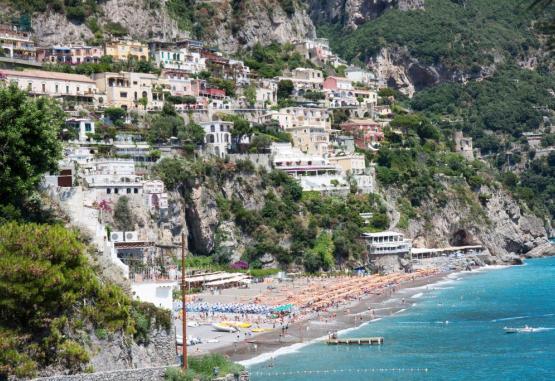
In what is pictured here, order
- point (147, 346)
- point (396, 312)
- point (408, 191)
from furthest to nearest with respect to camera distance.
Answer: point (408, 191)
point (396, 312)
point (147, 346)

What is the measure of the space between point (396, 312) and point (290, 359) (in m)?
19.7

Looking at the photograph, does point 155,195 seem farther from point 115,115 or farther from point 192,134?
point 115,115

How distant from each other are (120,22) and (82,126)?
28.6 metres

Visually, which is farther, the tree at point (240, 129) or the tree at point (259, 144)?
the tree at point (259, 144)

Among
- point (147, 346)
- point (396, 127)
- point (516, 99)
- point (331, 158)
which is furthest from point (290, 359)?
point (516, 99)

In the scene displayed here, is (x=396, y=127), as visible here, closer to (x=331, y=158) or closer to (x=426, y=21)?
(x=331, y=158)

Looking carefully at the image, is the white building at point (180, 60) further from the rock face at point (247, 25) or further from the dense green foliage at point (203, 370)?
the dense green foliage at point (203, 370)

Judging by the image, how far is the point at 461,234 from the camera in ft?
335

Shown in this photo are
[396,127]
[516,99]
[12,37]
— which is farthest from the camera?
[516,99]

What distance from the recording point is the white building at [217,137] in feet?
269

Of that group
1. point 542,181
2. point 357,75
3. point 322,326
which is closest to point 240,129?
point 322,326

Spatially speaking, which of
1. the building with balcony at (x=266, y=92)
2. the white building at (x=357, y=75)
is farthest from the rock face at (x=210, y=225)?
the white building at (x=357, y=75)

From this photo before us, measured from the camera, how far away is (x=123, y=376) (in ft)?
90.6

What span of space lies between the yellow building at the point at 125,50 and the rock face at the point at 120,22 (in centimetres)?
387
